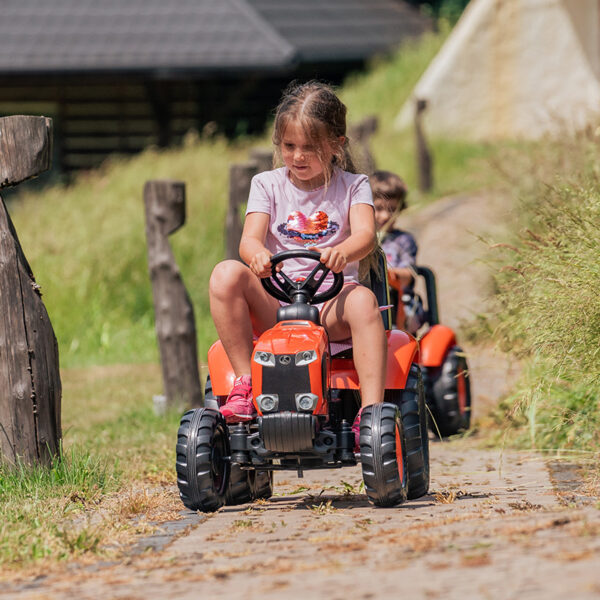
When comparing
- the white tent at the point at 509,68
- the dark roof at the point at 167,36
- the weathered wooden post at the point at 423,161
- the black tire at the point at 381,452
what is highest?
the dark roof at the point at 167,36

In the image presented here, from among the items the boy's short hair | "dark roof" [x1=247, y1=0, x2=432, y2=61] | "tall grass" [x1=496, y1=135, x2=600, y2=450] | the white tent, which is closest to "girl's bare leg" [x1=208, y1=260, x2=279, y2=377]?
"tall grass" [x1=496, y1=135, x2=600, y2=450]

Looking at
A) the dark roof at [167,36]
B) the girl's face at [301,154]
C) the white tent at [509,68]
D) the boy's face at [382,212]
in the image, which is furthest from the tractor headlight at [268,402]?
the dark roof at [167,36]

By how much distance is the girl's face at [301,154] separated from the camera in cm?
419

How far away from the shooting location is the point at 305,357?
3809 mm

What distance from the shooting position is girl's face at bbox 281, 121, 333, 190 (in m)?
4.19

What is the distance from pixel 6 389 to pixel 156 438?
179 centimetres

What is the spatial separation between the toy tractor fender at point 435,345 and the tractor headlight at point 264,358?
2.63 metres

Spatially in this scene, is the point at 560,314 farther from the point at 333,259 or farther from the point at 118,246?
the point at 118,246

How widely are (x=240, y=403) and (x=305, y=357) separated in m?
0.35

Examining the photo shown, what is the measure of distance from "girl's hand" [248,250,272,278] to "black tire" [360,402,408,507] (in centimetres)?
61

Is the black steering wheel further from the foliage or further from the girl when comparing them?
the foliage

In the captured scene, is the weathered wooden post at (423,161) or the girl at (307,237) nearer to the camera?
the girl at (307,237)

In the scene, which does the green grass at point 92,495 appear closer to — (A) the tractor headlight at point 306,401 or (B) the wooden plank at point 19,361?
(B) the wooden plank at point 19,361

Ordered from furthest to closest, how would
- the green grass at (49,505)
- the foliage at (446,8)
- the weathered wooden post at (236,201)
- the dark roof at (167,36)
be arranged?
the foliage at (446,8), the dark roof at (167,36), the weathered wooden post at (236,201), the green grass at (49,505)
